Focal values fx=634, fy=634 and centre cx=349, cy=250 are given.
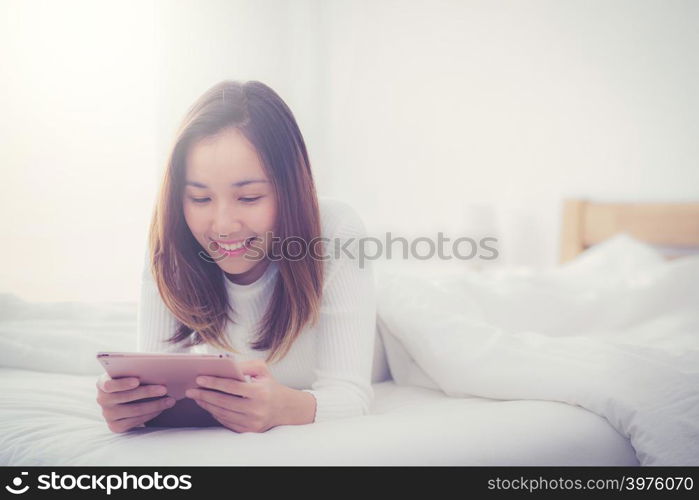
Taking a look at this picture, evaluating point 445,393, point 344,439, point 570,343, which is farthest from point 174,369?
point 570,343

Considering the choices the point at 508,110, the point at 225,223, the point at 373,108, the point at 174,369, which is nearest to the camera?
the point at 174,369

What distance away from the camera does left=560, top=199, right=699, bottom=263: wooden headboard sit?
2.00 metres

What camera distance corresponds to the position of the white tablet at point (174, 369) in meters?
0.71

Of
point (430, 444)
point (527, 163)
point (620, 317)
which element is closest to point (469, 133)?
point (527, 163)

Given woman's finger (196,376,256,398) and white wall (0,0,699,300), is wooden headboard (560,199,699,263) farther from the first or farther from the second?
woman's finger (196,376,256,398)

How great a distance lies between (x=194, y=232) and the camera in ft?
3.10

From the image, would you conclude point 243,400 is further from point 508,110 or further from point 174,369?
point 508,110

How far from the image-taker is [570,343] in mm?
1129

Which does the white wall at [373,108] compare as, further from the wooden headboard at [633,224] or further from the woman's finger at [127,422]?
the woman's finger at [127,422]

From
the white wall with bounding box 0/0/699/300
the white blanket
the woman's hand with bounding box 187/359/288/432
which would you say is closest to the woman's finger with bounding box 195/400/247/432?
the woman's hand with bounding box 187/359/288/432

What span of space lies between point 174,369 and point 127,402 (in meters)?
0.10

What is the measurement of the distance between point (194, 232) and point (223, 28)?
670 millimetres

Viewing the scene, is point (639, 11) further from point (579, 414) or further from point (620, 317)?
point (579, 414)

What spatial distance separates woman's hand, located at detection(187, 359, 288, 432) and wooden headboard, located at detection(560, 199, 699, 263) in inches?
64.8
